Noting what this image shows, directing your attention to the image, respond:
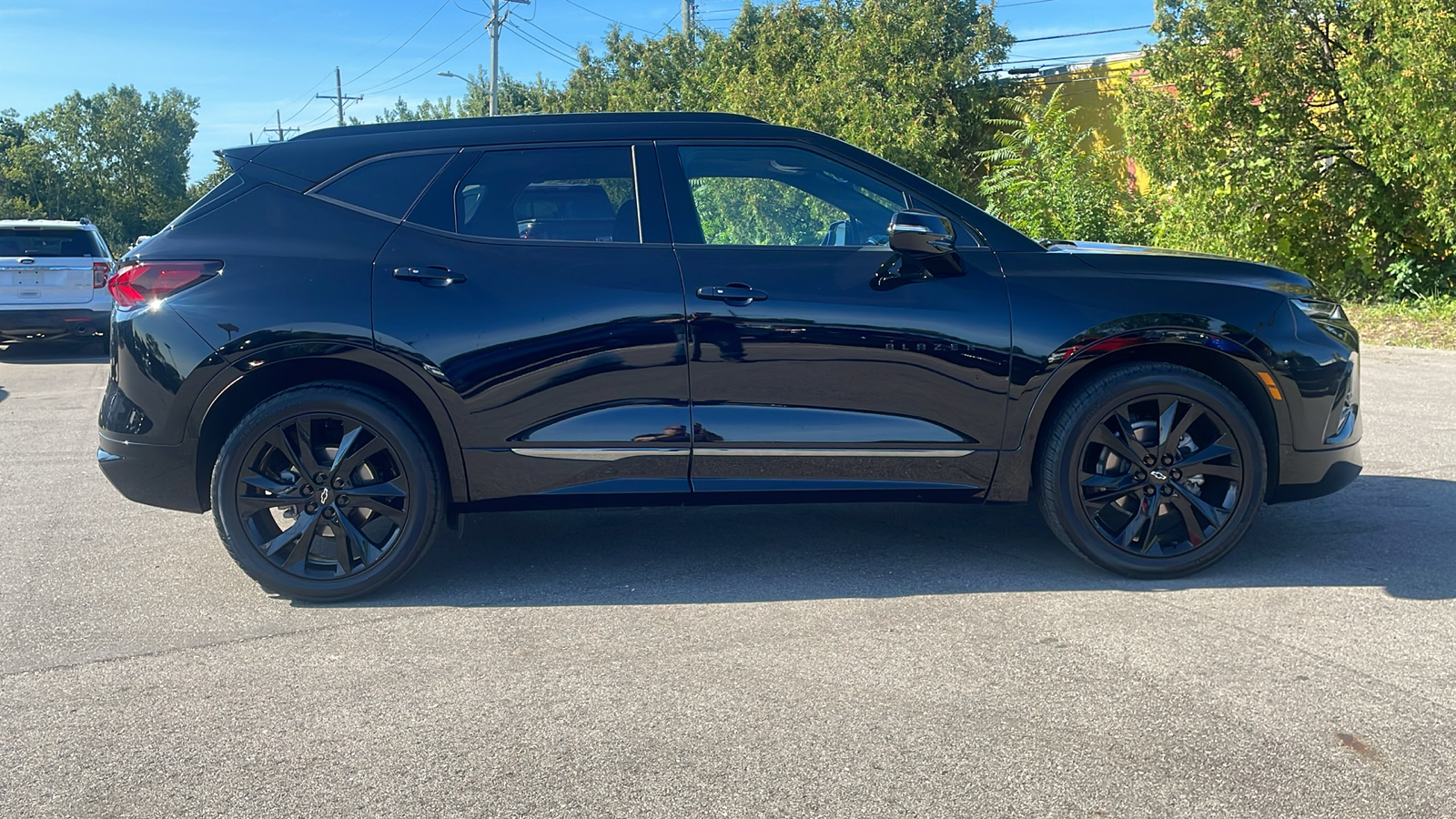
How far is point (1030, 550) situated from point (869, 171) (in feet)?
5.62

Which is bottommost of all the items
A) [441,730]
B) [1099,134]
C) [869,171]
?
[441,730]

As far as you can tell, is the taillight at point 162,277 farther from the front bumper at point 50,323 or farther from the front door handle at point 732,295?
the front bumper at point 50,323

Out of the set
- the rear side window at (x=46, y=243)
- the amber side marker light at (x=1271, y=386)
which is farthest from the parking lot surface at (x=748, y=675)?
the rear side window at (x=46, y=243)

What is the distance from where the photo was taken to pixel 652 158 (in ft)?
14.7

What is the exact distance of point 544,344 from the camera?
4.20 metres

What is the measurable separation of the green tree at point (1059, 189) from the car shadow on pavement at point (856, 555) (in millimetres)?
11085

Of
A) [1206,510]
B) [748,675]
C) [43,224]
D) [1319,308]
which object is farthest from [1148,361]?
[43,224]

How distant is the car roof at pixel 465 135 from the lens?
4.45 metres

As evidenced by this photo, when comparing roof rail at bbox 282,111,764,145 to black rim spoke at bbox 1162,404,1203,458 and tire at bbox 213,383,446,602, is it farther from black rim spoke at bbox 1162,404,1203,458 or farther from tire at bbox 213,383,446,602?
black rim spoke at bbox 1162,404,1203,458

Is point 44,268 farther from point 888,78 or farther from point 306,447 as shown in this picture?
point 888,78

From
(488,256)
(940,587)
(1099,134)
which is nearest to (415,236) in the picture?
(488,256)

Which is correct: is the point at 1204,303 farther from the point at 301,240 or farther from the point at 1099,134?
the point at 1099,134

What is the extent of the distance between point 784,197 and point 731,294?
Result: 1.76 feet

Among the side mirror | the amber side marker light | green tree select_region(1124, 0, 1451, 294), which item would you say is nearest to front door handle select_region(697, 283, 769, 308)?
the side mirror
